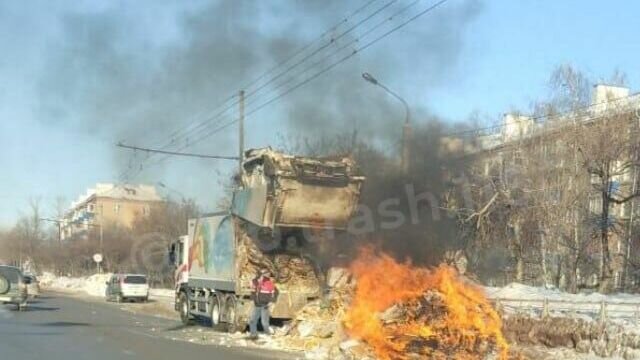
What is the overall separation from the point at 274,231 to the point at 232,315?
9.17ft

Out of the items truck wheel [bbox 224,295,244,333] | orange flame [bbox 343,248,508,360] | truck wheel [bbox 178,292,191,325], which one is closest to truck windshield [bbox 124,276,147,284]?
truck wheel [bbox 178,292,191,325]

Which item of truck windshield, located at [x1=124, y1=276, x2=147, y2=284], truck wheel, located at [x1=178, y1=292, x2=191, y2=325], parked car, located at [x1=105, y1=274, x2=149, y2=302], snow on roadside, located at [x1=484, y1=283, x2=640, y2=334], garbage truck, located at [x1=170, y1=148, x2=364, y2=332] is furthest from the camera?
truck windshield, located at [x1=124, y1=276, x2=147, y2=284]

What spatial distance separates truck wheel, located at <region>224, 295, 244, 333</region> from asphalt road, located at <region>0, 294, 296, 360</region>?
132cm

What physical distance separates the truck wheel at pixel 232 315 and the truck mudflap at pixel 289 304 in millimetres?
1010

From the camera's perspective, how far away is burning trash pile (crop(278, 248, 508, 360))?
11555mm

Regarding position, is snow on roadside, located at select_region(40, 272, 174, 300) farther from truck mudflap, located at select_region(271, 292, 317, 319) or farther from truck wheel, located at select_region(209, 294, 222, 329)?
truck mudflap, located at select_region(271, 292, 317, 319)

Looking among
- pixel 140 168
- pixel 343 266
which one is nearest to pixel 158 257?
pixel 140 168

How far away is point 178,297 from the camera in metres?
23.3

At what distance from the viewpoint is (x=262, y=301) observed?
1739 centimetres

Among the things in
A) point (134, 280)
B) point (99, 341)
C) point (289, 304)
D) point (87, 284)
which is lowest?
point (87, 284)

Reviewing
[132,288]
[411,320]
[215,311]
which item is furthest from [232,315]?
[132,288]

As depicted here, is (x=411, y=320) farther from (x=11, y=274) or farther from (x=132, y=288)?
(x=132, y=288)

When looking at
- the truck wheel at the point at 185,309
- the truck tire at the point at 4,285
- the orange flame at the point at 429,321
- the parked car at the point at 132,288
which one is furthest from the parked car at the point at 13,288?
the orange flame at the point at 429,321

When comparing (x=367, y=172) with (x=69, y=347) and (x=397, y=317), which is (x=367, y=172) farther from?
(x=69, y=347)
